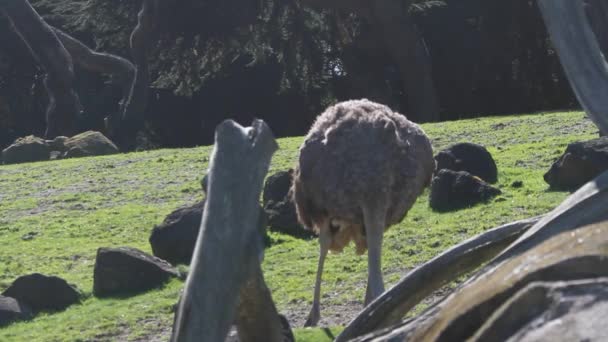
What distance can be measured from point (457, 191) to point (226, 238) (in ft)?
32.9

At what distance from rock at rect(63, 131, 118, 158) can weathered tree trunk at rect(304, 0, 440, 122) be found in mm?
6089

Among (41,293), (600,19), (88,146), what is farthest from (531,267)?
(88,146)

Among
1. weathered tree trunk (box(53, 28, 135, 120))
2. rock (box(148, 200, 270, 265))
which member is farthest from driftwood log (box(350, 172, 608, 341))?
weathered tree trunk (box(53, 28, 135, 120))

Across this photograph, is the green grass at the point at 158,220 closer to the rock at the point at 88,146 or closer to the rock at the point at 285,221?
the rock at the point at 285,221

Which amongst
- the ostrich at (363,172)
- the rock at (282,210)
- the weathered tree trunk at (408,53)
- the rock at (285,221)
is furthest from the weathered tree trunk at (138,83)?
the ostrich at (363,172)

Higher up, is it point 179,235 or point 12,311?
point 179,235

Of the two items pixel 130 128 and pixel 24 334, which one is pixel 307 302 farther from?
pixel 130 128

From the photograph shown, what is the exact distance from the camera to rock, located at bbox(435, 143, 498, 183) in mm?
14234

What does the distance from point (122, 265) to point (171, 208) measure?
3912 millimetres

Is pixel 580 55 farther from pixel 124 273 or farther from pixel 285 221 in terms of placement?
pixel 285 221

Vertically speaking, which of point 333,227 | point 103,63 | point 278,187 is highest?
point 103,63

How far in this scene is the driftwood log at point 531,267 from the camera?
3562 millimetres

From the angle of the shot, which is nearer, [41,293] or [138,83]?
[41,293]

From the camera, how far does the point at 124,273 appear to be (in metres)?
11.6
